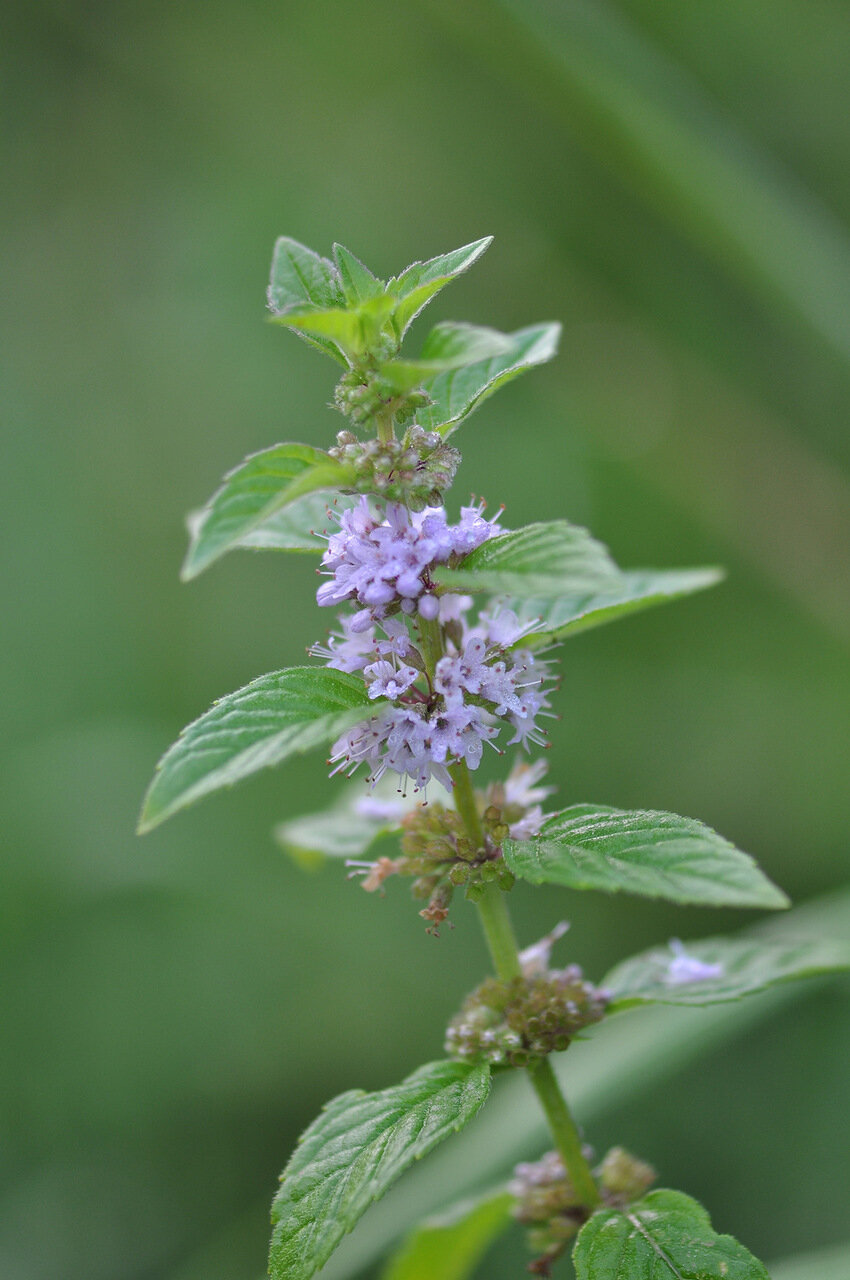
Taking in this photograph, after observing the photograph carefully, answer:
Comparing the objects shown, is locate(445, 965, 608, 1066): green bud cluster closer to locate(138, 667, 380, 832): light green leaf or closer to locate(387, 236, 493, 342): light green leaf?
locate(138, 667, 380, 832): light green leaf

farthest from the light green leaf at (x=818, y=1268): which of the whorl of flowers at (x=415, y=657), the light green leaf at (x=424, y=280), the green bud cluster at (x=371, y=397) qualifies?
the light green leaf at (x=424, y=280)

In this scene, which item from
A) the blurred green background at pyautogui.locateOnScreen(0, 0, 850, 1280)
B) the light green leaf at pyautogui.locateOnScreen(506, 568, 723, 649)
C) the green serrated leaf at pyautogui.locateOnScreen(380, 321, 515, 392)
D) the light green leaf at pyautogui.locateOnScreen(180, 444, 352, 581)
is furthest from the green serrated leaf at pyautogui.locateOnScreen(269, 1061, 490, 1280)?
the blurred green background at pyautogui.locateOnScreen(0, 0, 850, 1280)

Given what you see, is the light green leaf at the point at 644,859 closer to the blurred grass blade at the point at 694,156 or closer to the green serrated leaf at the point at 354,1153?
the green serrated leaf at the point at 354,1153

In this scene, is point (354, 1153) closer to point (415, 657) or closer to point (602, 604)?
point (415, 657)

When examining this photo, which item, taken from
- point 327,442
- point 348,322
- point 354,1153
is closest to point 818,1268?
point 354,1153

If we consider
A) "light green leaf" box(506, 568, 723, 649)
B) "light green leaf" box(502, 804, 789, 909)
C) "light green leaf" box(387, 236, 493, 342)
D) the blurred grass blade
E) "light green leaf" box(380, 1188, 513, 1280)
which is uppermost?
the blurred grass blade
